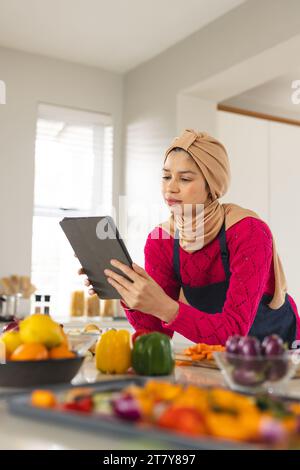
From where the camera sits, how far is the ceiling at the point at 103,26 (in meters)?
3.66

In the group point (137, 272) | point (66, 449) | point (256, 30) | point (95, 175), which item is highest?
point (256, 30)

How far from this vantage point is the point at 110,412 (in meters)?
0.81

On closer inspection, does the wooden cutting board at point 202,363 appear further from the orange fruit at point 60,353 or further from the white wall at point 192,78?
the white wall at point 192,78

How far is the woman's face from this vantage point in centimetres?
216

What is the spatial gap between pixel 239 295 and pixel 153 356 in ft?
2.12

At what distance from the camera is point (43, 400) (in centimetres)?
86

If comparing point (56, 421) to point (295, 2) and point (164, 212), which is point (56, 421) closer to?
point (295, 2)

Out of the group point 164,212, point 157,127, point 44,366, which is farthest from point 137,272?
point 157,127

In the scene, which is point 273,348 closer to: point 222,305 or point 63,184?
point 222,305

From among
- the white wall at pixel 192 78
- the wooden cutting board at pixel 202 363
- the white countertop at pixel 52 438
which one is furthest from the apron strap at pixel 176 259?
the white wall at pixel 192 78

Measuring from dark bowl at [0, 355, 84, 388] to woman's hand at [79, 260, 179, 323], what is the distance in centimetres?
62

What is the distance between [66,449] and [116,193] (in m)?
4.03

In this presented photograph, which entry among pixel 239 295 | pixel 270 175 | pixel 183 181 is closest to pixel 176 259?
pixel 183 181

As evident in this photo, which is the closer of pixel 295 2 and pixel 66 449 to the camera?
pixel 66 449
